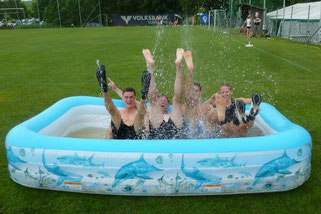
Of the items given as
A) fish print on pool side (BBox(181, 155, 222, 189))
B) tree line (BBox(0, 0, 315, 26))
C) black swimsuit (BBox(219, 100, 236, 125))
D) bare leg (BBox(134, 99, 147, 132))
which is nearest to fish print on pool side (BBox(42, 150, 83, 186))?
bare leg (BBox(134, 99, 147, 132))

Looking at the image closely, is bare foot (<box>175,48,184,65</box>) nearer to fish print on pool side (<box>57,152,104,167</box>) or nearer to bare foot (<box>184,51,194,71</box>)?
bare foot (<box>184,51,194,71</box>)

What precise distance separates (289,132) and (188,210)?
4.03ft

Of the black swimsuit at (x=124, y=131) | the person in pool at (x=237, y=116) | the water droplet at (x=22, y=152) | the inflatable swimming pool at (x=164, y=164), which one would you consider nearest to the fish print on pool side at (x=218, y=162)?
the inflatable swimming pool at (x=164, y=164)

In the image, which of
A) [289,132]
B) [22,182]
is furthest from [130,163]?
[289,132]

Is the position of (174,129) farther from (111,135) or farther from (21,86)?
(21,86)

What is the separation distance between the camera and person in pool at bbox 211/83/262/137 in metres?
3.20

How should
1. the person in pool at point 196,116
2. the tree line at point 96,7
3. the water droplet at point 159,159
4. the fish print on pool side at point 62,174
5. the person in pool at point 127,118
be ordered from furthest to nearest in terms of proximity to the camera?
the tree line at point 96,7
the person in pool at point 196,116
the person in pool at point 127,118
the fish print on pool side at point 62,174
the water droplet at point 159,159

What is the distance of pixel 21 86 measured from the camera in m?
6.87

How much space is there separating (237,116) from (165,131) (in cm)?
82

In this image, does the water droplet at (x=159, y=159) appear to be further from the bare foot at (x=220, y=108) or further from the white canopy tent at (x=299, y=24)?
the white canopy tent at (x=299, y=24)

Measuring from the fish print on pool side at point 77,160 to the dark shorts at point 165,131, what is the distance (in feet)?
3.02

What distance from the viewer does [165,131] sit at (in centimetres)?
350

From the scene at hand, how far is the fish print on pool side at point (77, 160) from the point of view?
2765 millimetres

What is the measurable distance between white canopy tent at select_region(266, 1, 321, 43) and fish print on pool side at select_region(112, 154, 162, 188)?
13465 millimetres
